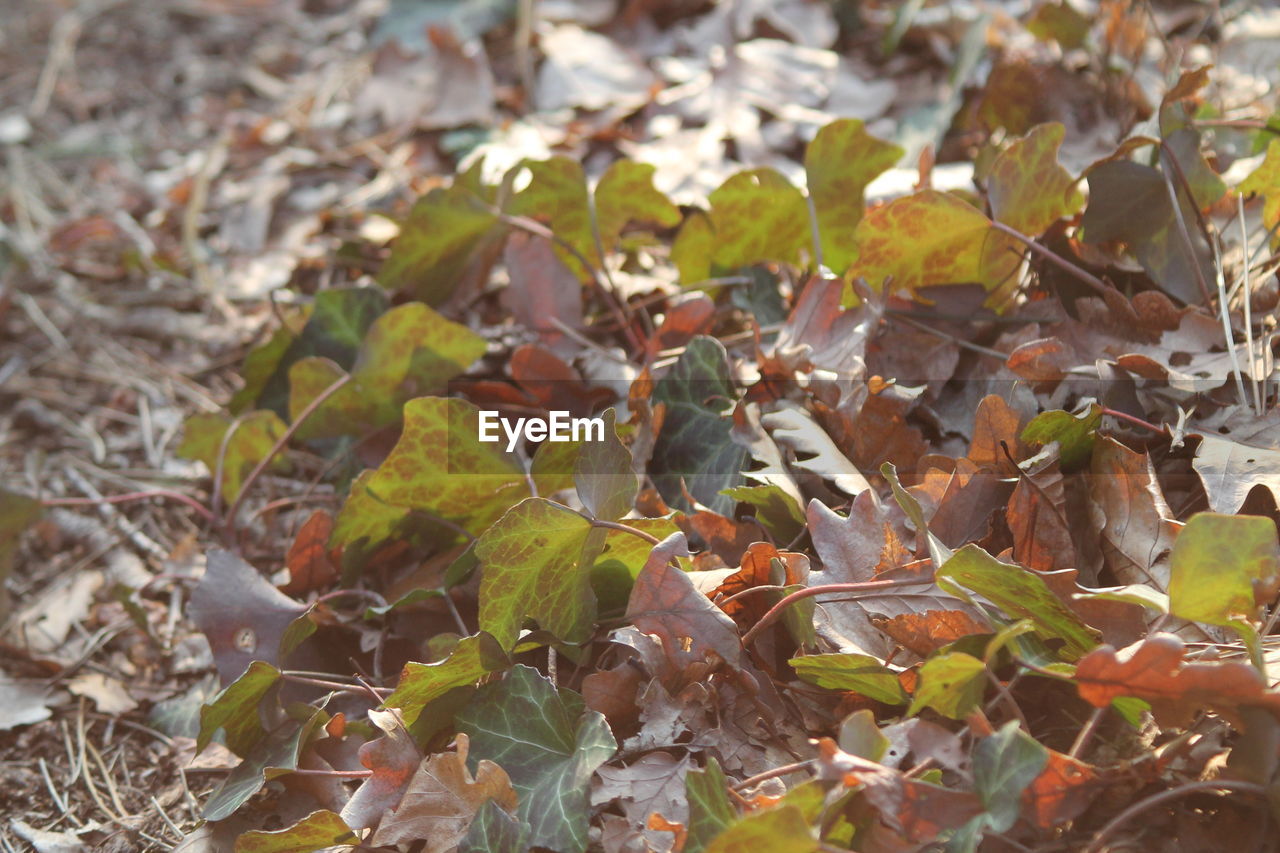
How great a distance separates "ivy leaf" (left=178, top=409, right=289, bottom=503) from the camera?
4.87 ft

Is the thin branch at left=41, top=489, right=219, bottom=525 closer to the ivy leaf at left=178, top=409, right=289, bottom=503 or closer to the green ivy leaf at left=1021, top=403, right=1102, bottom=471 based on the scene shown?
the ivy leaf at left=178, top=409, right=289, bottom=503

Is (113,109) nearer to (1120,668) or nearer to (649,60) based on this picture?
(649,60)

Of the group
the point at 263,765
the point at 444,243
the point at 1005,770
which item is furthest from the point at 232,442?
the point at 1005,770

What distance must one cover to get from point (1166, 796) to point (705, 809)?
1.16 ft

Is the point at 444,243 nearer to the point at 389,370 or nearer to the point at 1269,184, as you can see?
the point at 389,370

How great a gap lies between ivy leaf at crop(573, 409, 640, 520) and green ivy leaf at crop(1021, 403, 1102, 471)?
0.42 m

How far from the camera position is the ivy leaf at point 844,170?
133 centimetres

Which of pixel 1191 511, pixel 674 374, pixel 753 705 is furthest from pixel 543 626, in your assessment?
pixel 1191 511

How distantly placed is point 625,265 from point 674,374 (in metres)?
0.48

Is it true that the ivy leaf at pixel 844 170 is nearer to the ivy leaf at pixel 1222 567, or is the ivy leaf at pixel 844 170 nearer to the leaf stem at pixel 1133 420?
the leaf stem at pixel 1133 420

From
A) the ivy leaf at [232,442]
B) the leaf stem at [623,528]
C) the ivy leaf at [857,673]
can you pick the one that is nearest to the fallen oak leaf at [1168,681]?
the ivy leaf at [857,673]

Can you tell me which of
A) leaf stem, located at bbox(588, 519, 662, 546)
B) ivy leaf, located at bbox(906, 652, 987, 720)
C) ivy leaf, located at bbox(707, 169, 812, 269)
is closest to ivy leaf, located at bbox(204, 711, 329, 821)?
leaf stem, located at bbox(588, 519, 662, 546)

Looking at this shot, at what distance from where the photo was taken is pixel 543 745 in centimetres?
95

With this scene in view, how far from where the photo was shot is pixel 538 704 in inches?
37.4
